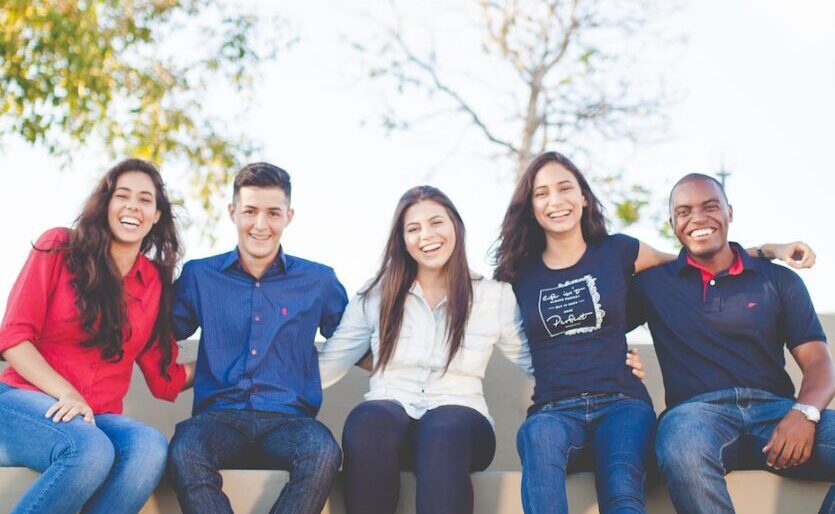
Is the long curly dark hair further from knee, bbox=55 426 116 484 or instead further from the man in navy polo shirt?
the man in navy polo shirt

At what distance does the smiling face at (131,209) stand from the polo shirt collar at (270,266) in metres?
0.31

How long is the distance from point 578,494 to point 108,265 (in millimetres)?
1794

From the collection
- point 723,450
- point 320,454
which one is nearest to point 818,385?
point 723,450

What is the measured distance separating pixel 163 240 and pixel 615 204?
7.67 meters

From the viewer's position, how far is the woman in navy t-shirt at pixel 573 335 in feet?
10.2

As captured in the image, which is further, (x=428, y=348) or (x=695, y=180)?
(x=695, y=180)

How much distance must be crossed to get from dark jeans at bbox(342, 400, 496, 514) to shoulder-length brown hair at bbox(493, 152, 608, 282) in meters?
0.75

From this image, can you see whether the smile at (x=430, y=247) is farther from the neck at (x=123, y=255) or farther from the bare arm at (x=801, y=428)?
the bare arm at (x=801, y=428)

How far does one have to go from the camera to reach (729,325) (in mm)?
3453

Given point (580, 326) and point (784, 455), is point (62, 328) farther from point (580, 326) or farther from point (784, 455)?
point (784, 455)

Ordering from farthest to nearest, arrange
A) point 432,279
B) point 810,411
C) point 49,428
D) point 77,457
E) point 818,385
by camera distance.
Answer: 1. point 432,279
2. point 818,385
3. point 810,411
4. point 49,428
5. point 77,457

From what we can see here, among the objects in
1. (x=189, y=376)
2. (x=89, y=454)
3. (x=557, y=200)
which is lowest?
(x=89, y=454)

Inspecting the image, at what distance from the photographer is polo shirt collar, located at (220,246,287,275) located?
3.69m

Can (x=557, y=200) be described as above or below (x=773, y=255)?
above
